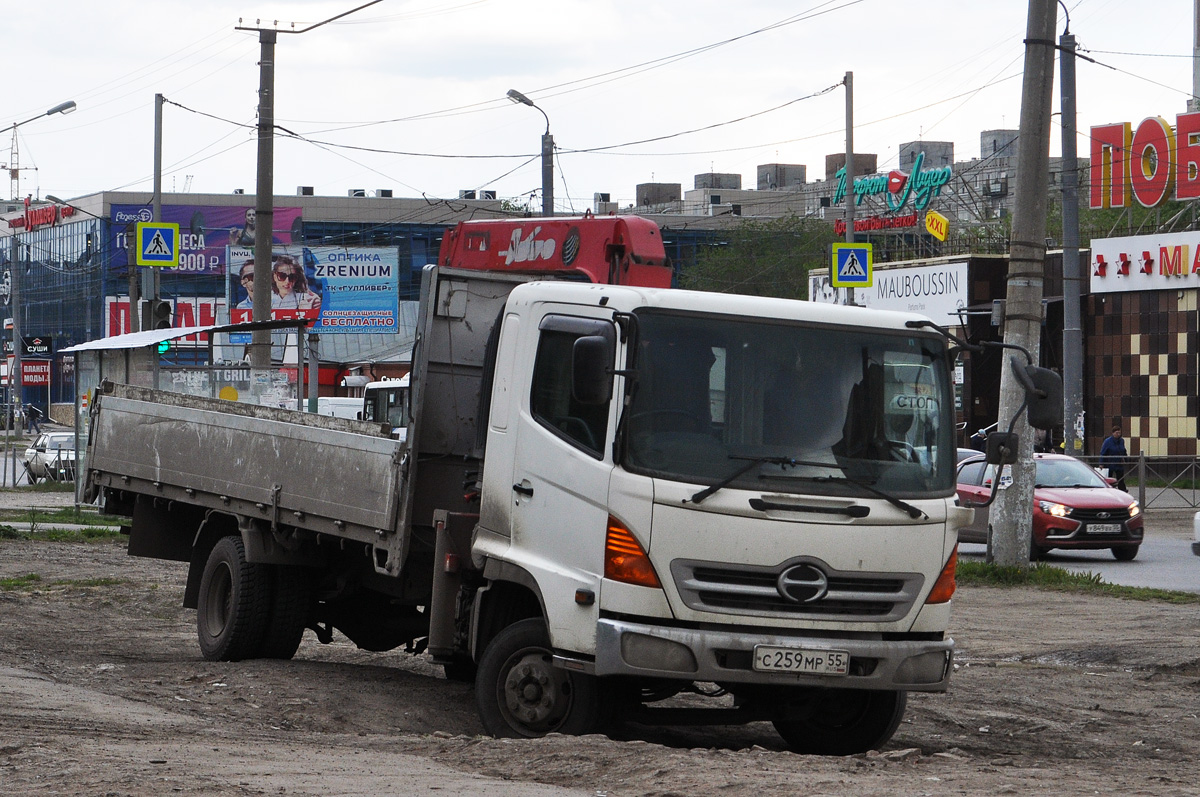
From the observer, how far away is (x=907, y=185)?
50.4 meters

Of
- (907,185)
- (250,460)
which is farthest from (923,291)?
(250,460)

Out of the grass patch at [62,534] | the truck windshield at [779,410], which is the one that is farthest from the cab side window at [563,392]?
the grass patch at [62,534]

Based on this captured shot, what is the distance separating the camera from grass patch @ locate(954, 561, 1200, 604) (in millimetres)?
16562

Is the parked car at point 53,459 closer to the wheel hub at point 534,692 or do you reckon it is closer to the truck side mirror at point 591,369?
the wheel hub at point 534,692

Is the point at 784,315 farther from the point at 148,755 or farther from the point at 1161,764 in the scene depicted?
the point at 148,755

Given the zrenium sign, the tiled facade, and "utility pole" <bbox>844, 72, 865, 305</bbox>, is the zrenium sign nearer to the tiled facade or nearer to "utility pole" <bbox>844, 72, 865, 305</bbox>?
the tiled facade

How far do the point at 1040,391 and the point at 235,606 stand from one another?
5.60m

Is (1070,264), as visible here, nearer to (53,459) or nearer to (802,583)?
(802,583)

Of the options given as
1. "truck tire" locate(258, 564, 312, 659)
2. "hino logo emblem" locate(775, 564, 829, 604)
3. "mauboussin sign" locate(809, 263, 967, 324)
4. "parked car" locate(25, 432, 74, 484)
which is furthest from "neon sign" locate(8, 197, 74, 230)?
"hino logo emblem" locate(775, 564, 829, 604)

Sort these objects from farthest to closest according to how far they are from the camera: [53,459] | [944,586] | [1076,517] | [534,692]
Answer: [53,459] → [1076,517] → [534,692] → [944,586]

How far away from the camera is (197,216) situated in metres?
87.6

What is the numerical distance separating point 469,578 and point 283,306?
5743 centimetres

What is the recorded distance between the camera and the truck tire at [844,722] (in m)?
8.03

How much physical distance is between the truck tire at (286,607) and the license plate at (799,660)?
4.43 m
